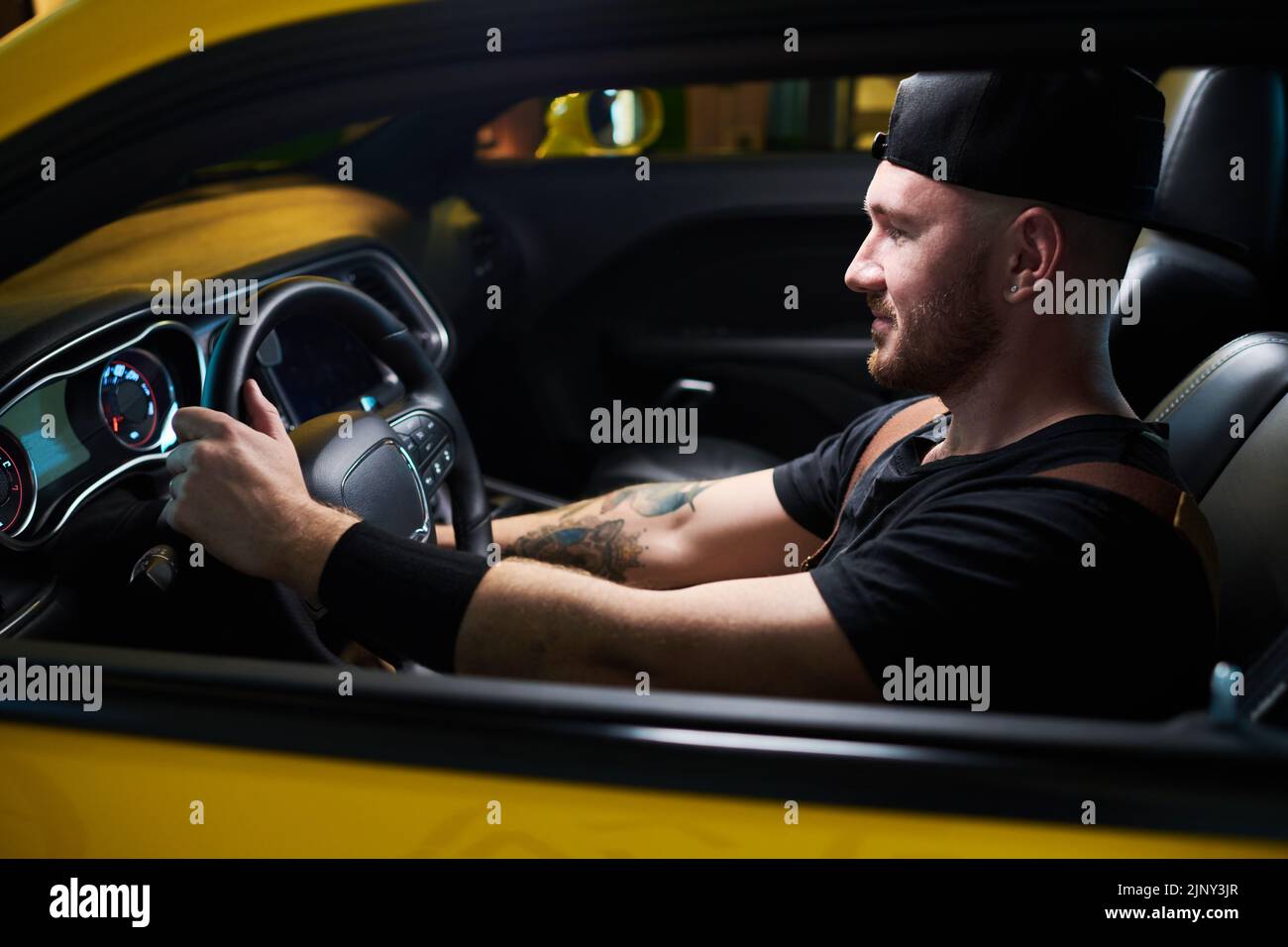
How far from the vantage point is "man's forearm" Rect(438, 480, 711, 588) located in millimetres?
1704

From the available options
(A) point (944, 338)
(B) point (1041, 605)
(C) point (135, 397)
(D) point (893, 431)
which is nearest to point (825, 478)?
(D) point (893, 431)

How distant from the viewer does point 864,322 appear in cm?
295

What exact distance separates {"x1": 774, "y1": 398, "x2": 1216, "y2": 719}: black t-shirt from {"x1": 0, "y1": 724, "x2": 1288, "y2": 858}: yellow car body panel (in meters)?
0.28

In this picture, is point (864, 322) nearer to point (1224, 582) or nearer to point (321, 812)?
point (1224, 582)

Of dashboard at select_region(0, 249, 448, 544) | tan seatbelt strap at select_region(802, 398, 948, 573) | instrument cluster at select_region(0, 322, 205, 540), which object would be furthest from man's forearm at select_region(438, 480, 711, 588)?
instrument cluster at select_region(0, 322, 205, 540)

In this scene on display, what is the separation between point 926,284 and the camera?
122cm

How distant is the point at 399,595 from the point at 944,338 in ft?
2.11

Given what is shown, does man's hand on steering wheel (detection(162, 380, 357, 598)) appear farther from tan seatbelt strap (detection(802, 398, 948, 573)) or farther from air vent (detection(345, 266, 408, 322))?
air vent (detection(345, 266, 408, 322))

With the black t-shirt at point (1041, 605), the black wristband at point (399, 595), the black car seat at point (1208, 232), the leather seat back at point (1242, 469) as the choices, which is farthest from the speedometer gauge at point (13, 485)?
the black car seat at point (1208, 232)

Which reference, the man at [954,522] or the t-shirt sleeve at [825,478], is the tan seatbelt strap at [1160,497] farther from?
the t-shirt sleeve at [825,478]

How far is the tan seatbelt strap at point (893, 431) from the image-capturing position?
59.9 inches

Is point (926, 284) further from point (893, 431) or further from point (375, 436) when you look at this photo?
point (375, 436)

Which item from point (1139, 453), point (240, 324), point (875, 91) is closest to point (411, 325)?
point (240, 324)
